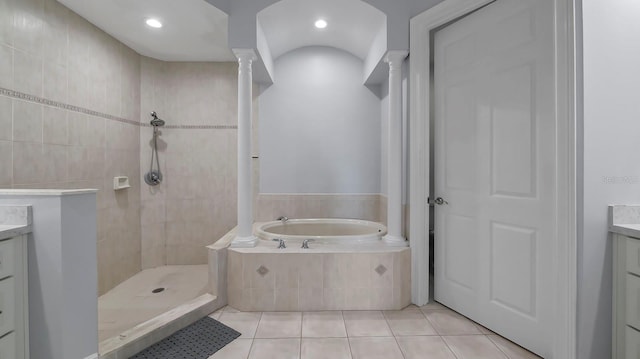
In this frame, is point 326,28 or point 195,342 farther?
point 326,28

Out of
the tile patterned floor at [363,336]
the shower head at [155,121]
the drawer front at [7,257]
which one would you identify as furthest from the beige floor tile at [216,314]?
the shower head at [155,121]

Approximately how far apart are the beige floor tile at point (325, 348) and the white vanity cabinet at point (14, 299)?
1.27 meters

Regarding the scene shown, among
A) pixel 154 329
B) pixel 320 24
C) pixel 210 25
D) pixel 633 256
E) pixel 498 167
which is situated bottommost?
pixel 154 329

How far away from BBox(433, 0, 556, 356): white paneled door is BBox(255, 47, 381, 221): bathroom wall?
1.08m

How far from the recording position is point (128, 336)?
1.57m

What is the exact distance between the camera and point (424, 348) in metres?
1.65

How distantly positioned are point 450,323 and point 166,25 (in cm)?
318

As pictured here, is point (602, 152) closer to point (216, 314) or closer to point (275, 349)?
point (275, 349)

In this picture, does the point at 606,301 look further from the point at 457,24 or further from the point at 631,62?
the point at 457,24

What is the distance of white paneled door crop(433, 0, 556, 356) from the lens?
1554mm

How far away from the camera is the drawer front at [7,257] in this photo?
112cm

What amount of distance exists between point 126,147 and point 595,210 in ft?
11.8

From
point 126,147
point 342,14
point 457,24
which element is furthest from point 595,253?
point 126,147

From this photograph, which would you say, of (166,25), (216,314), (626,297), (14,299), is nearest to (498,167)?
(626,297)
